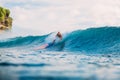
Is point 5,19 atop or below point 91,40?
atop

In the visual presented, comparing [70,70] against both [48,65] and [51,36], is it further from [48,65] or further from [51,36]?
[51,36]

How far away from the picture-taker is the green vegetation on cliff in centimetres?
8210

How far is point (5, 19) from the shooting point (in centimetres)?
8662

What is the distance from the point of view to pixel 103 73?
390 inches

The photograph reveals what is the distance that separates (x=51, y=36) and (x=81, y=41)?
7.31 m

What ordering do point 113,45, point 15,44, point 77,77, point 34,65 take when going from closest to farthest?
1. point 77,77
2. point 34,65
3. point 113,45
4. point 15,44

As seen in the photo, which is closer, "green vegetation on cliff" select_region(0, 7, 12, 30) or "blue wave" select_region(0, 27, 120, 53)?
"blue wave" select_region(0, 27, 120, 53)

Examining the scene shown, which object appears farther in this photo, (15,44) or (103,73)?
(15,44)

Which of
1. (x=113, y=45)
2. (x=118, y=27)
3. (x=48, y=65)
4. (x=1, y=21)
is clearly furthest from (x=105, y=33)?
(x=1, y=21)

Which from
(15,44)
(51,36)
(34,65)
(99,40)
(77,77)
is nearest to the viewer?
(77,77)

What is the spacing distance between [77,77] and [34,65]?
7.84ft

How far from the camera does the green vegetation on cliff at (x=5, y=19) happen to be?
269ft

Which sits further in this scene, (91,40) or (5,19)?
(5,19)

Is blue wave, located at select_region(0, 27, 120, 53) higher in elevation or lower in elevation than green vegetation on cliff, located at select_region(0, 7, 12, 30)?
lower
